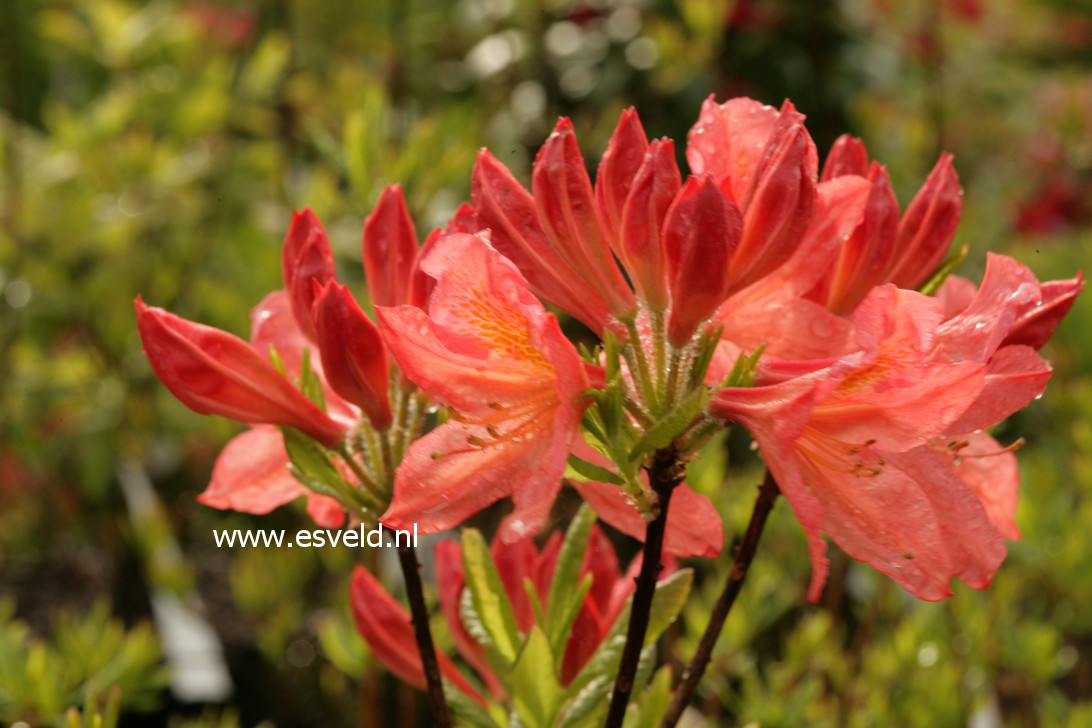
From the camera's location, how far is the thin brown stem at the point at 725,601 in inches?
19.3

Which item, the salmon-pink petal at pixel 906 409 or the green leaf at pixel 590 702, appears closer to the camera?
the salmon-pink petal at pixel 906 409

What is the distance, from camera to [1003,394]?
0.43 meters

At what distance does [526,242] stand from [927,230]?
0.58ft

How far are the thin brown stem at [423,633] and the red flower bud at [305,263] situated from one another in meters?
0.11

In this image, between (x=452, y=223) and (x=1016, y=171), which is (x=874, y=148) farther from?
(x=452, y=223)

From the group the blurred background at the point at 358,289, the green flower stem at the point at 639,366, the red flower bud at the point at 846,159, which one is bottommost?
the blurred background at the point at 358,289

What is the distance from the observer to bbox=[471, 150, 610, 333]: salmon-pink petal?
0.44 m

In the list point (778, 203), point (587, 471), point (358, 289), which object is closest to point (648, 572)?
point (587, 471)

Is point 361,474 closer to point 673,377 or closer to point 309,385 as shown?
point 309,385

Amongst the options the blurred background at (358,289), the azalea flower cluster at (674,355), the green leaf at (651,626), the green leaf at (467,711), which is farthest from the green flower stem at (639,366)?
the blurred background at (358,289)

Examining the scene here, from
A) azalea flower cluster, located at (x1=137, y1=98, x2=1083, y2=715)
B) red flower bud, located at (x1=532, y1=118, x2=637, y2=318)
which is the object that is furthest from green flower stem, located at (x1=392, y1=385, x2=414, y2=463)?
red flower bud, located at (x1=532, y1=118, x2=637, y2=318)

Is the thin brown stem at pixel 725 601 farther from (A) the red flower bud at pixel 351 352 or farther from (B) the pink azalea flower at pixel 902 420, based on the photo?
(A) the red flower bud at pixel 351 352

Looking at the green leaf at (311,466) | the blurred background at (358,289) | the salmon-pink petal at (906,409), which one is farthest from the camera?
the blurred background at (358,289)

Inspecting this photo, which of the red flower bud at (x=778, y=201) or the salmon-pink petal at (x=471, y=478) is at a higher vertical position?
the red flower bud at (x=778, y=201)
